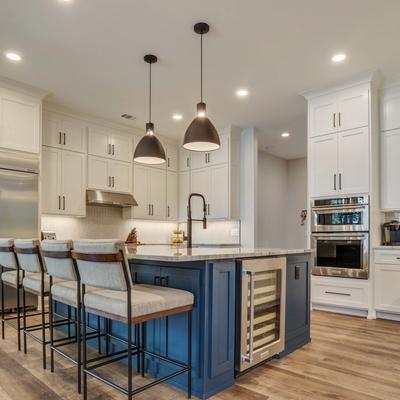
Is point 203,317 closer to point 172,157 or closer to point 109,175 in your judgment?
point 109,175

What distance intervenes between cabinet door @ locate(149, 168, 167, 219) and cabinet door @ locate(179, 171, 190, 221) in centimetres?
37

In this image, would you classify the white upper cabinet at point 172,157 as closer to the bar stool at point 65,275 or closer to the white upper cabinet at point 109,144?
the white upper cabinet at point 109,144

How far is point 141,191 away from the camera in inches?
249

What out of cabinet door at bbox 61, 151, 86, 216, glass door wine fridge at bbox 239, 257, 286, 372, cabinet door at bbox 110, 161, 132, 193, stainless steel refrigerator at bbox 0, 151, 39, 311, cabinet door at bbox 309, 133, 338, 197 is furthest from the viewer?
cabinet door at bbox 110, 161, 132, 193

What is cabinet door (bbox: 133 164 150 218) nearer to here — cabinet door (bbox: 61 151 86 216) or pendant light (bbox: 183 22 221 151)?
cabinet door (bbox: 61 151 86 216)

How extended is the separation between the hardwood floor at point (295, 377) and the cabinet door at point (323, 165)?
1.97 metres

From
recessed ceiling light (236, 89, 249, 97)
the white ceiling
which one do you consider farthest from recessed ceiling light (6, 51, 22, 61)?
recessed ceiling light (236, 89, 249, 97)

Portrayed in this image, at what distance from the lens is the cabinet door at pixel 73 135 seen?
525cm

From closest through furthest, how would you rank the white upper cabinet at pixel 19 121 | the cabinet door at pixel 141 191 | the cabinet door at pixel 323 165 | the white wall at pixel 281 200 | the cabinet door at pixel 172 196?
the white upper cabinet at pixel 19 121, the cabinet door at pixel 323 165, the cabinet door at pixel 141 191, the cabinet door at pixel 172 196, the white wall at pixel 281 200

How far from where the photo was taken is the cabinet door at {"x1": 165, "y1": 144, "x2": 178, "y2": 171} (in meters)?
6.88

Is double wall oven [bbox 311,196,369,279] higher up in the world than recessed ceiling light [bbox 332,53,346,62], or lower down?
lower down

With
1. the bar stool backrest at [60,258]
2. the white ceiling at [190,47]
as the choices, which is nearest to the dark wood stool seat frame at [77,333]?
the bar stool backrest at [60,258]

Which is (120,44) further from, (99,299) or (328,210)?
(328,210)

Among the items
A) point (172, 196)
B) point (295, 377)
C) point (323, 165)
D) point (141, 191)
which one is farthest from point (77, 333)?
point (172, 196)
